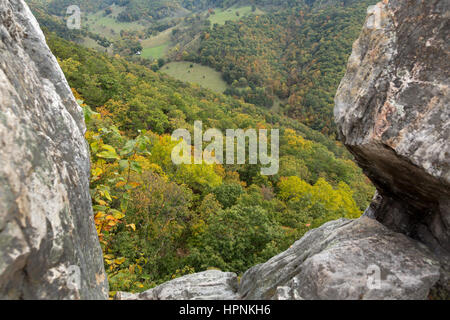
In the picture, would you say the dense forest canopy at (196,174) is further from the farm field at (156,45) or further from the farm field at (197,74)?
the farm field at (156,45)

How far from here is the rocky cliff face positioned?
2.76 m

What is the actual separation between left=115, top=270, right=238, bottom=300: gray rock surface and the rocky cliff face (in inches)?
55.2

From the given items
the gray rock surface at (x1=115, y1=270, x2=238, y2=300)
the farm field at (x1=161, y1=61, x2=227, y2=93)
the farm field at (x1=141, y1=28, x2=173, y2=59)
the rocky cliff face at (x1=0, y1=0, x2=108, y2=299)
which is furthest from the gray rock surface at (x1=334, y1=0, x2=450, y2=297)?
the farm field at (x1=141, y1=28, x2=173, y2=59)

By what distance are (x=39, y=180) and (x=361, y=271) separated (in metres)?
4.76

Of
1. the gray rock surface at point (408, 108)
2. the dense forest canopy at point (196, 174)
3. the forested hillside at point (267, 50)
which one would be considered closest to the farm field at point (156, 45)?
the forested hillside at point (267, 50)

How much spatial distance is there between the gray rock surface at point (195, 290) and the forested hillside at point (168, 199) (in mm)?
1033

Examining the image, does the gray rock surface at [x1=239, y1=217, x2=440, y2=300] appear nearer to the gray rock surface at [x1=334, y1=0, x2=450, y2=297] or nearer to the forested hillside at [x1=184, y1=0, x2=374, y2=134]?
the gray rock surface at [x1=334, y1=0, x2=450, y2=297]

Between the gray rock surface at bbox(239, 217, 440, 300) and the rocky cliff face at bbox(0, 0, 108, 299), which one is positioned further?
the gray rock surface at bbox(239, 217, 440, 300)

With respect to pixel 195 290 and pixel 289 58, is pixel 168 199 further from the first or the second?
pixel 289 58

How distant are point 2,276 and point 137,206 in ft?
43.4

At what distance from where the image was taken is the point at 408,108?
3.93 m

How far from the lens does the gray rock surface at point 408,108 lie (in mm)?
3729
